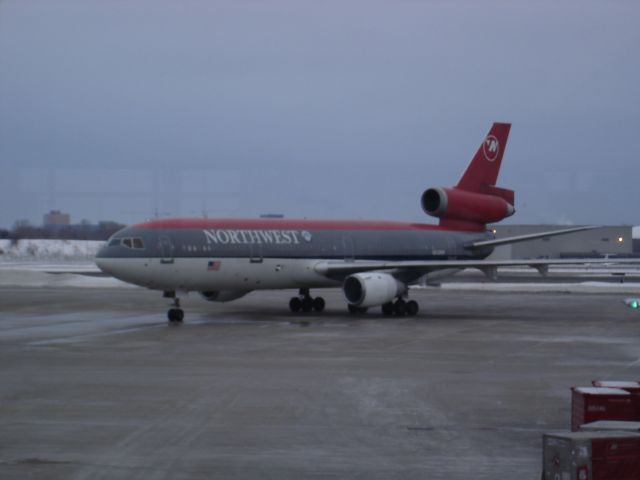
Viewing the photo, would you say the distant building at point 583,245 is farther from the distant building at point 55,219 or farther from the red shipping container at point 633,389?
the red shipping container at point 633,389

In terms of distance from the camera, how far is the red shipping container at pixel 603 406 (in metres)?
10.0

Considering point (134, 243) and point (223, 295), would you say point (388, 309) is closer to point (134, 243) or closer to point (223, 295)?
point (223, 295)

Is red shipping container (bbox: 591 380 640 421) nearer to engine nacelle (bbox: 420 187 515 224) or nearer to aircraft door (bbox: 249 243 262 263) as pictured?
aircraft door (bbox: 249 243 262 263)

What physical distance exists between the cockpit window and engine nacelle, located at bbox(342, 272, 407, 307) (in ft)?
21.6

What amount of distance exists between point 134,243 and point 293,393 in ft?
47.0

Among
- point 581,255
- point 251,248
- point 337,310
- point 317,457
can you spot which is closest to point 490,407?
point 317,457

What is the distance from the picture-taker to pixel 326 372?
16.9 metres

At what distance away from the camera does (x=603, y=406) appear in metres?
10.1

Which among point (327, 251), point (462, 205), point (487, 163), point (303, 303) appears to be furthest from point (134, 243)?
point (487, 163)

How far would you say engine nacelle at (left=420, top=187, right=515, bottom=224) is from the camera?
35.1 metres

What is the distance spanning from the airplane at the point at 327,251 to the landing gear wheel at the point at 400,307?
0.03 meters

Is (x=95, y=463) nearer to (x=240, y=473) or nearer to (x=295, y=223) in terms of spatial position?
(x=240, y=473)

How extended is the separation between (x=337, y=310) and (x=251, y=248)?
17.2 ft

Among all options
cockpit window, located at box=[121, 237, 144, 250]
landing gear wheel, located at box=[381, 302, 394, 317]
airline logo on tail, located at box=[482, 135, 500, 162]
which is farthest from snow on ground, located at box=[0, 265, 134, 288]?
cockpit window, located at box=[121, 237, 144, 250]
